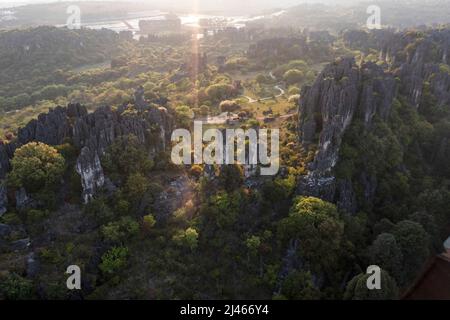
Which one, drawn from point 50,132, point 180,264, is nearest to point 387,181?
point 180,264

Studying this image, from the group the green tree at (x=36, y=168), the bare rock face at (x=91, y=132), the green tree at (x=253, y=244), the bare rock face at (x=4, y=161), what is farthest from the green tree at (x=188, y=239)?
the bare rock face at (x=4, y=161)

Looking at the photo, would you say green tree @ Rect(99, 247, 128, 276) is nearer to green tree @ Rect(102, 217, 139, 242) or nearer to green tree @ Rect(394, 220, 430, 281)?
green tree @ Rect(102, 217, 139, 242)

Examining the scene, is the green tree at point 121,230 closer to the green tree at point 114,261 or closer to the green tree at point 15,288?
the green tree at point 114,261

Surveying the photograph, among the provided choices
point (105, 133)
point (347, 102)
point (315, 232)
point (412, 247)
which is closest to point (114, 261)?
point (105, 133)

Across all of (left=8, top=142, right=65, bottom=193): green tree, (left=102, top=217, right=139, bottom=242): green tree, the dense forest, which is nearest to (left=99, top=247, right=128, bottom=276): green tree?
the dense forest

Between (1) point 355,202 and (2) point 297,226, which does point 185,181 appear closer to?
(2) point 297,226

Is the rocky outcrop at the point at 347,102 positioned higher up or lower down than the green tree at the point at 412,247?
higher up
